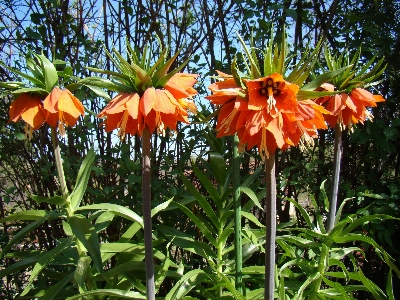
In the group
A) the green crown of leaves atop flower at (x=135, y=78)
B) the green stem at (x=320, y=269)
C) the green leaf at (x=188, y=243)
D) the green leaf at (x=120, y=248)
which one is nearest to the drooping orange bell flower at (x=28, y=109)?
the green crown of leaves atop flower at (x=135, y=78)

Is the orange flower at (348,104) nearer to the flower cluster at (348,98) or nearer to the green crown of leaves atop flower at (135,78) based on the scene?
the flower cluster at (348,98)

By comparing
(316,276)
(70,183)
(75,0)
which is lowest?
(316,276)

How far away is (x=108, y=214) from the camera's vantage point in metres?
1.30

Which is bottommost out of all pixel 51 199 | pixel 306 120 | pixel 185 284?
pixel 185 284

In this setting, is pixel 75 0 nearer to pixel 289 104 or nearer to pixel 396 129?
pixel 396 129

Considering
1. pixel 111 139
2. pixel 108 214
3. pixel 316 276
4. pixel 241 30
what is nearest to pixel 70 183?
pixel 111 139

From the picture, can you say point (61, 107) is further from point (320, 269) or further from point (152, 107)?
point (320, 269)

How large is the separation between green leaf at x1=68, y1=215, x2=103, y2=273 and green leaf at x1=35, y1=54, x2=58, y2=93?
35 cm

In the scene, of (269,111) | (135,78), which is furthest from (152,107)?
(269,111)

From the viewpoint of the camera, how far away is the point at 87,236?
1.09 m

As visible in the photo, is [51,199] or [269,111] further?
[51,199]

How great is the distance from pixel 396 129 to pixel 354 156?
1.08ft

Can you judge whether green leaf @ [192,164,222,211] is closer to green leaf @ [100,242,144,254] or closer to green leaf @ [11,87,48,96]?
green leaf @ [100,242,144,254]

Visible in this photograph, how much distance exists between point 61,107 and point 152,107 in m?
0.35
